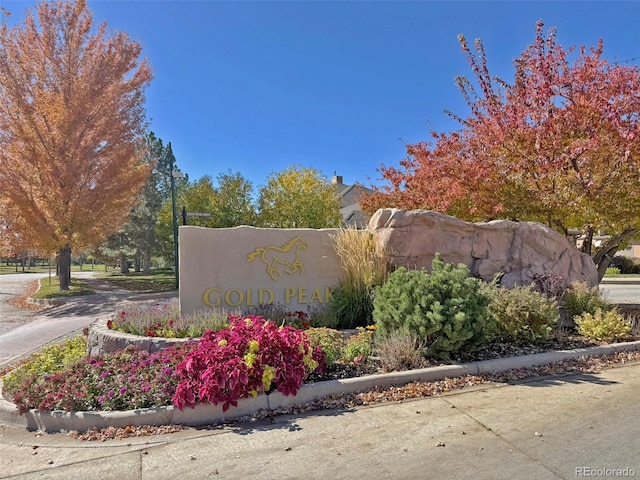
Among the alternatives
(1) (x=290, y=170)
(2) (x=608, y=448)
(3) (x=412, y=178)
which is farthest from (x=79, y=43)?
(2) (x=608, y=448)

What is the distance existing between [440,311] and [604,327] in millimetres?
3156

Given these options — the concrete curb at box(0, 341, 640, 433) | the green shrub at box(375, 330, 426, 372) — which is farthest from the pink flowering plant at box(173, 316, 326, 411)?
the green shrub at box(375, 330, 426, 372)

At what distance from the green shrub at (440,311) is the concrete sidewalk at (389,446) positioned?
948 millimetres

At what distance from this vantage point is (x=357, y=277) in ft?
24.0

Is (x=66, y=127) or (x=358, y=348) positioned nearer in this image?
(x=358, y=348)

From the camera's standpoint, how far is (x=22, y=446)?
3.80 meters

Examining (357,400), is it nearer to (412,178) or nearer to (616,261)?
(412,178)

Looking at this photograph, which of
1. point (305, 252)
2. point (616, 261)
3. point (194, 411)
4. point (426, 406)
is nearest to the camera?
point (194, 411)

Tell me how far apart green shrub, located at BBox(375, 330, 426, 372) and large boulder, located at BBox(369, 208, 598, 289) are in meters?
2.32

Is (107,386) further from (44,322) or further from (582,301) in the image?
(44,322)

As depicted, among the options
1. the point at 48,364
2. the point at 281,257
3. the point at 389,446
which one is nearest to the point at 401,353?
the point at 389,446

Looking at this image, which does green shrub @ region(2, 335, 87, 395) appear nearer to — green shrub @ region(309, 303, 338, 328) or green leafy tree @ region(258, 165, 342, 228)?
green shrub @ region(309, 303, 338, 328)

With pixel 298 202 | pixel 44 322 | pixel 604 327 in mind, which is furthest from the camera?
pixel 298 202

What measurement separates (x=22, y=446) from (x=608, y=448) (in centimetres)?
492
